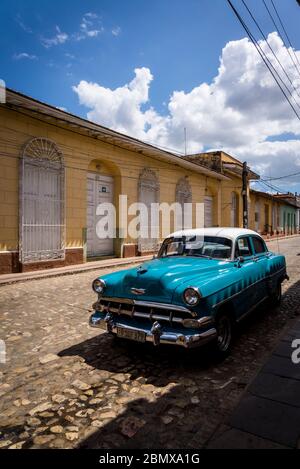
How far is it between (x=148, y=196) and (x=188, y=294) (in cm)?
1171

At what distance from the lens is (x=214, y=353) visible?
12.0 ft

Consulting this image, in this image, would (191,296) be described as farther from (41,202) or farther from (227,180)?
(227,180)

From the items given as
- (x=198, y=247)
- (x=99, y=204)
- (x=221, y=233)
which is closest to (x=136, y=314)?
(x=198, y=247)

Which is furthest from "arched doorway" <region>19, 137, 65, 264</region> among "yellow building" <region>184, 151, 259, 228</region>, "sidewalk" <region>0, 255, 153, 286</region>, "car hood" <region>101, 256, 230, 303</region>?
"yellow building" <region>184, 151, 259, 228</region>

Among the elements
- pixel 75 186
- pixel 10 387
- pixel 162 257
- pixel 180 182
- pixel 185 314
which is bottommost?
pixel 10 387

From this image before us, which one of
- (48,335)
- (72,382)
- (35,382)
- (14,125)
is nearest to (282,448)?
(72,382)

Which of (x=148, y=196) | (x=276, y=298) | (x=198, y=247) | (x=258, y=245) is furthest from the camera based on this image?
(x=148, y=196)

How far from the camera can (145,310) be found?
3730mm

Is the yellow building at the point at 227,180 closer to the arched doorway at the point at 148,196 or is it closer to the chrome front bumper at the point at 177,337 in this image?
the arched doorway at the point at 148,196

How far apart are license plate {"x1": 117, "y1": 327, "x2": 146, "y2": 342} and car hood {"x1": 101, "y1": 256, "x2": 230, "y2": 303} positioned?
1.29 feet

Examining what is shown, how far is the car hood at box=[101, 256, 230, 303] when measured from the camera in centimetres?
358

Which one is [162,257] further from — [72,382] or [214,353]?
[72,382]

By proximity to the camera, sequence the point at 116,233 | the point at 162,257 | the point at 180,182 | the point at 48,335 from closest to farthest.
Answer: the point at 48,335 → the point at 162,257 → the point at 116,233 → the point at 180,182

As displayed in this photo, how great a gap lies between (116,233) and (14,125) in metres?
5.81
